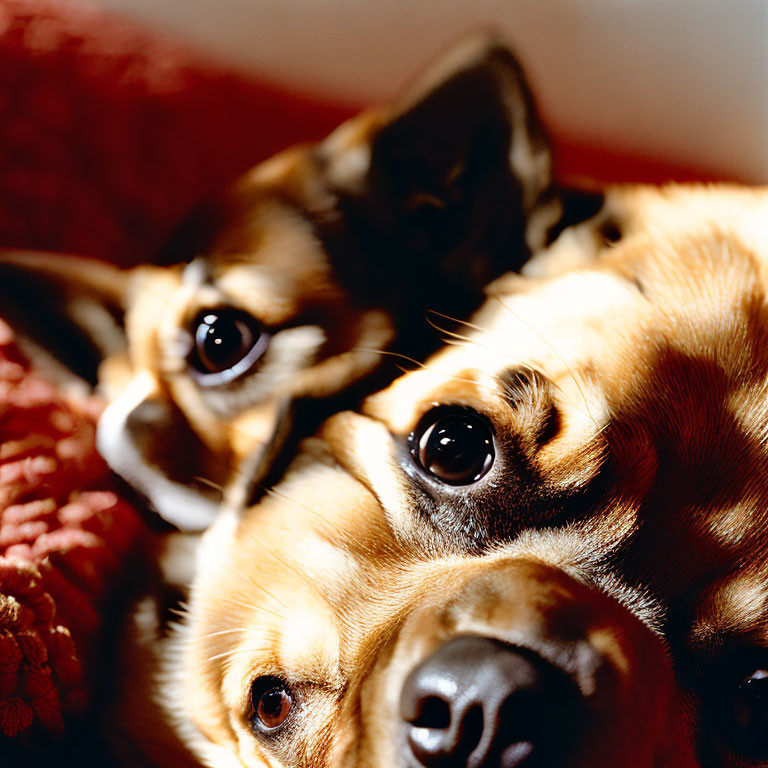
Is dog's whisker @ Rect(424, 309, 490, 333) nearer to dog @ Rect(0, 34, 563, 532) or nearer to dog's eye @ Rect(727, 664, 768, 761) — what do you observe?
dog @ Rect(0, 34, 563, 532)

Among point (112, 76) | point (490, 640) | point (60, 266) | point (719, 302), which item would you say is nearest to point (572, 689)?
point (490, 640)

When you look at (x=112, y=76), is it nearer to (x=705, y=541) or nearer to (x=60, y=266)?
→ (x=60, y=266)

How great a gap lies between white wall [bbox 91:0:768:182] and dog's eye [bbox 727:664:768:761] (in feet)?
2.14

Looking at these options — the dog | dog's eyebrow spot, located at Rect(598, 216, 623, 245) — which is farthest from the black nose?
dog's eyebrow spot, located at Rect(598, 216, 623, 245)

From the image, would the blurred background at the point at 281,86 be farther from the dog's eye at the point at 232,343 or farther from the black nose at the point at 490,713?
the black nose at the point at 490,713

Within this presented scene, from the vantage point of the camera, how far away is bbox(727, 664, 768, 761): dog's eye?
0.54 m

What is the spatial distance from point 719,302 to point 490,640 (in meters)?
0.29

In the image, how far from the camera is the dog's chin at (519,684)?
459 millimetres

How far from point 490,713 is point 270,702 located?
199 millimetres

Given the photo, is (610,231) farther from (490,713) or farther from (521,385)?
(490,713)

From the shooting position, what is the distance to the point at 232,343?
673mm

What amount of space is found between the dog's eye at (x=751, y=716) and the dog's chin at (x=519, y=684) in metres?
0.04

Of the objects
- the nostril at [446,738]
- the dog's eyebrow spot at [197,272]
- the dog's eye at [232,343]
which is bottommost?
the nostril at [446,738]

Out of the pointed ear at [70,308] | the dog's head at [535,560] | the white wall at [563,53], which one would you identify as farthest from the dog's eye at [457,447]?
the white wall at [563,53]
